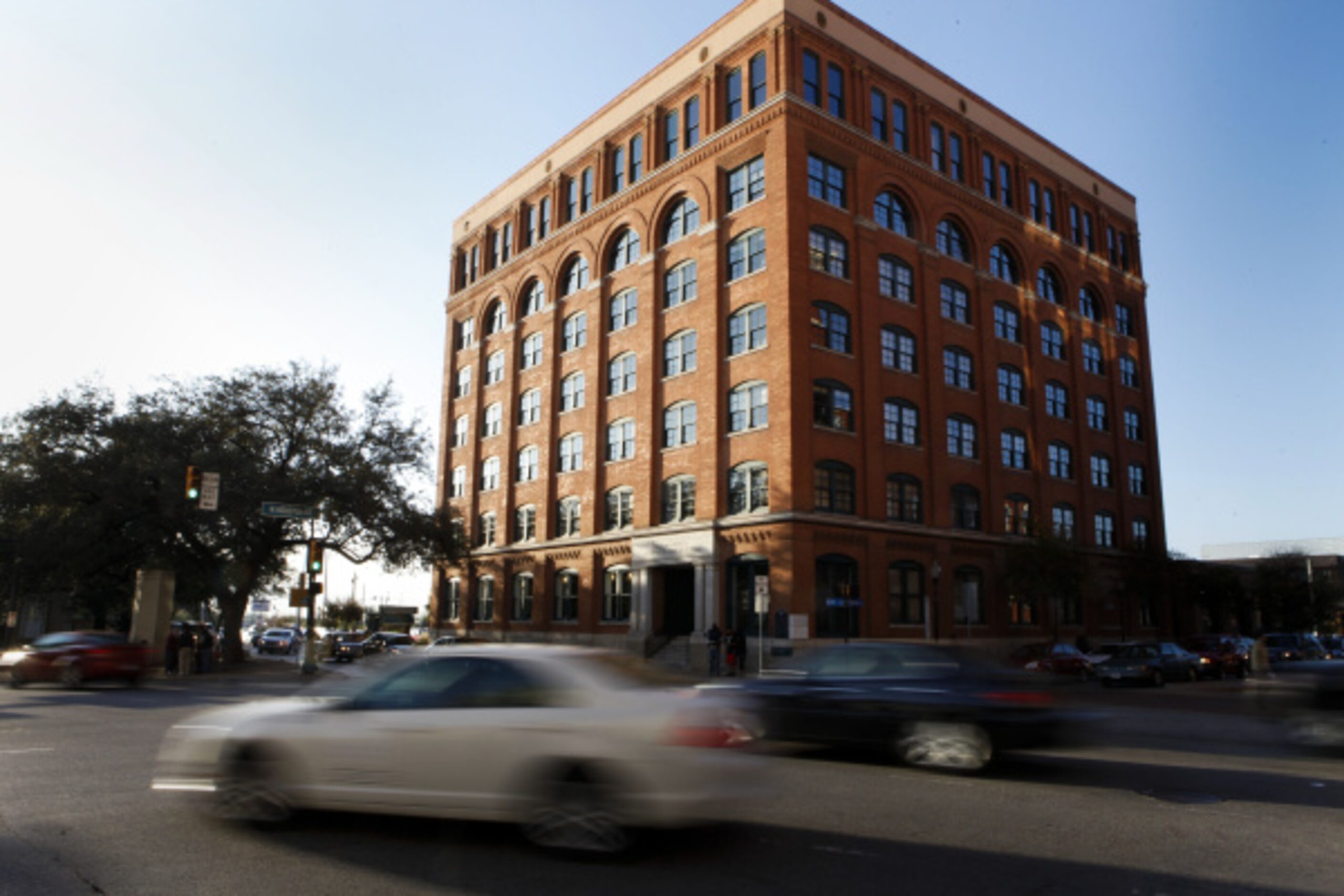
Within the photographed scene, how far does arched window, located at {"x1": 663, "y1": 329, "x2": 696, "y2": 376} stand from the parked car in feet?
93.9

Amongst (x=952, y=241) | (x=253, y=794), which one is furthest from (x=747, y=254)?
(x=253, y=794)

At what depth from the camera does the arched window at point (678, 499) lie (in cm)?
3412

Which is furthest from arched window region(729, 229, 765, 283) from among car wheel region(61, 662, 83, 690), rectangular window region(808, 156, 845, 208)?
car wheel region(61, 662, 83, 690)

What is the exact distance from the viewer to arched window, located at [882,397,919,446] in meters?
33.8

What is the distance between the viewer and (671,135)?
38.0 m

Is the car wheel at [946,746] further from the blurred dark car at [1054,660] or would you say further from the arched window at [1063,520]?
the arched window at [1063,520]

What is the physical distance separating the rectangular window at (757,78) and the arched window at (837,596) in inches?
665

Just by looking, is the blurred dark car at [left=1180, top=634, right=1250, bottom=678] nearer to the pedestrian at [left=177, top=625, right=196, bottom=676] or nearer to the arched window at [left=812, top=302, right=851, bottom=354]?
the arched window at [left=812, top=302, right=851, bottom=354]

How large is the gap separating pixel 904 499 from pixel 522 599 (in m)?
19.3

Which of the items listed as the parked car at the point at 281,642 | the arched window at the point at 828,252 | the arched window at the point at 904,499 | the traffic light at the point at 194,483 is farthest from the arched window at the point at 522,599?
the traffic light at the point at 194,483

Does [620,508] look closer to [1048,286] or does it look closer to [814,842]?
[1048,286]

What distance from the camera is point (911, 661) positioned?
10484 mm

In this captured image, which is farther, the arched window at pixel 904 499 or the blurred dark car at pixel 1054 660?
the arched window at pixel 904 499

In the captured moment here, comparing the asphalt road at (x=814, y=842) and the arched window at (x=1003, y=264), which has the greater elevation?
the arched window at (x=1003, y=264)
